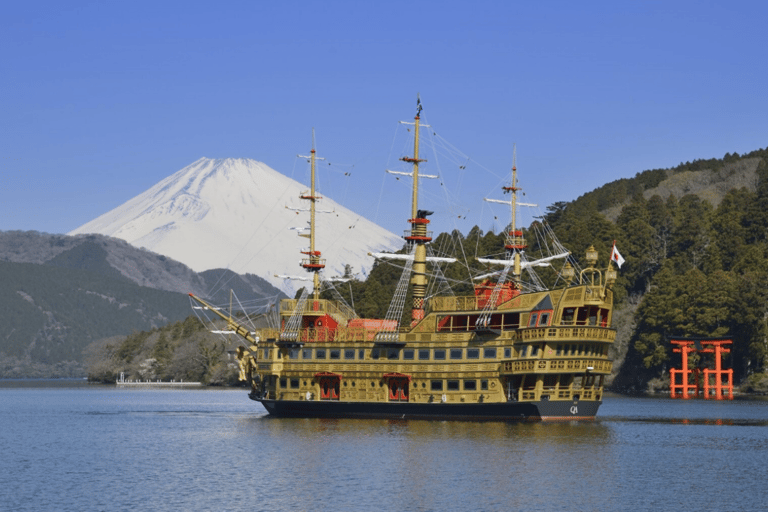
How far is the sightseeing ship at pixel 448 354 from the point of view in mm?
52438

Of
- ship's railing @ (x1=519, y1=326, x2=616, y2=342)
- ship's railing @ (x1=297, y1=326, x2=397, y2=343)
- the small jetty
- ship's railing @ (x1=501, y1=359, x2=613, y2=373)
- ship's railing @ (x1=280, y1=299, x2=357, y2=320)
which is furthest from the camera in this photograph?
the small jetty

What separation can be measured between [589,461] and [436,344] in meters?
16.1

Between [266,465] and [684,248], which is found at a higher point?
Answer: [684,248]

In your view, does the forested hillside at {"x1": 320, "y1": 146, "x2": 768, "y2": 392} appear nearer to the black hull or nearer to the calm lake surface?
the black hull

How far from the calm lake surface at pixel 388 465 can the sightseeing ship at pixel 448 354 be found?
125 centimetres

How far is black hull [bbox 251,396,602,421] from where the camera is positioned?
5369 cm

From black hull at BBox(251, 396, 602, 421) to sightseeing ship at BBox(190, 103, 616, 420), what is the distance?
2.4 inches

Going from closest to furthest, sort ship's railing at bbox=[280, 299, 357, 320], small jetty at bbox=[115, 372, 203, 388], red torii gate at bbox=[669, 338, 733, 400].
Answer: ship's railing at bbox=[280, 299, 357, 320] < red torii gate at bbox=[669, 338, 733, 400] < small jetty at bbox=[115, 372, 203, 388]

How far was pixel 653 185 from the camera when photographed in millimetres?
165875

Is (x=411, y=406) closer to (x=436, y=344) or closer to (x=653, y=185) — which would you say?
(x=436, y=344)

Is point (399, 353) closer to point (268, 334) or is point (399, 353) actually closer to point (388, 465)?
point (268, 334)

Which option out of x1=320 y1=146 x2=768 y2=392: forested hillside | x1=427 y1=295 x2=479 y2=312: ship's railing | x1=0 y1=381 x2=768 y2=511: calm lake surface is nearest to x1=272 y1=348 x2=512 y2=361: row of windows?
x1=427 y1=295 x2=479 y2=312: ship's railing

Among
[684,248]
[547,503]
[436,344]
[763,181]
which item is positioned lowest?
[547,503]

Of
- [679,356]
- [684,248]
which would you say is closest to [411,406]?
[679,356]
